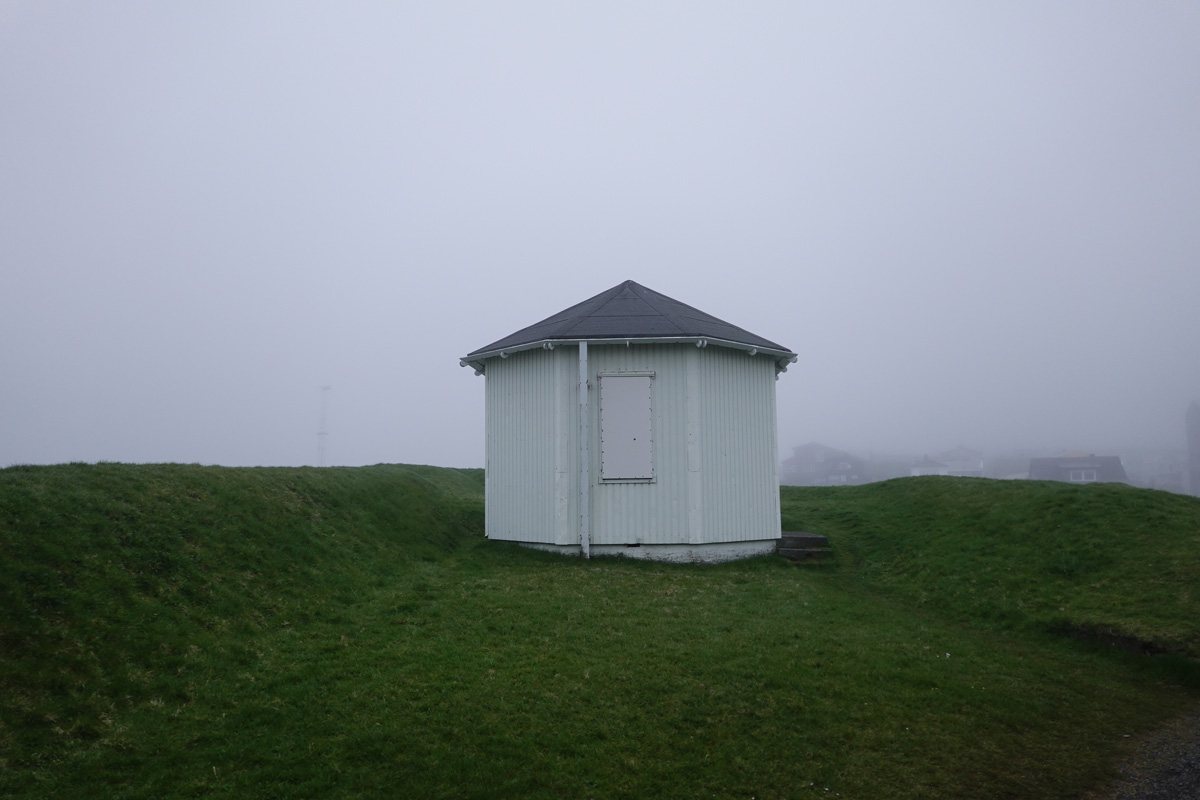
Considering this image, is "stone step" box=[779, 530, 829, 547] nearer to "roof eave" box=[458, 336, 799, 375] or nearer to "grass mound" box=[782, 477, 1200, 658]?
"grass mound" box=[782, 477, 1200, 658]

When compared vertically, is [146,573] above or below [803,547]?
above

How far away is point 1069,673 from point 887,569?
638cm

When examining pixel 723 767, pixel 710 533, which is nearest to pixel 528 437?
pixel 710 533

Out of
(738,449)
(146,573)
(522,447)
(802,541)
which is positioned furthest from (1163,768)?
(522,447)

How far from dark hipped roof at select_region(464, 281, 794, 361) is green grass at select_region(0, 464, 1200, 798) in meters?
5.15

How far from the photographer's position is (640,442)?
55.4 ft

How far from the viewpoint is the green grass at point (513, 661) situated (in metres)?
7.32

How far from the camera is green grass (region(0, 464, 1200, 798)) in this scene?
288 inches

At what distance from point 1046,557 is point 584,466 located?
10.2 m

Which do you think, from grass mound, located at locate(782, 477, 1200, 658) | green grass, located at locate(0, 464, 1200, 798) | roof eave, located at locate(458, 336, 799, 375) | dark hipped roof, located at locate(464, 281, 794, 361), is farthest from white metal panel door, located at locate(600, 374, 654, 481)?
grass mound, located at locate(782, 477, 1200, 658)

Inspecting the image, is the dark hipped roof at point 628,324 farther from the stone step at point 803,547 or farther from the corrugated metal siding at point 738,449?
the stone step at point 803,547

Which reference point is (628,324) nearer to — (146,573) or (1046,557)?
(1046,557)

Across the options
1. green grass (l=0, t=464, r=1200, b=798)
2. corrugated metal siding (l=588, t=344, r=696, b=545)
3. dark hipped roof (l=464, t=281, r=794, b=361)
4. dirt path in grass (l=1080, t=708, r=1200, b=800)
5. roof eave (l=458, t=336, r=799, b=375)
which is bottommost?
dirt path in grass (l=1080, t=708, r=1200, b=800)

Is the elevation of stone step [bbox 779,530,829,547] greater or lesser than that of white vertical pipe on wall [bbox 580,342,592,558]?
lesser
